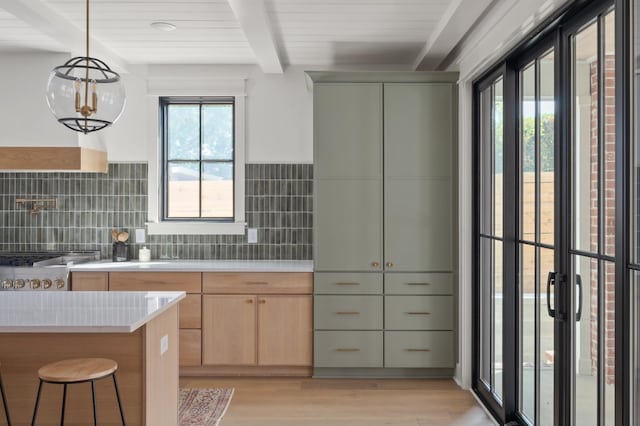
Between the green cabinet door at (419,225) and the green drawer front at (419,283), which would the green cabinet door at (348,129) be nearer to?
the green cabinet door at (419,225)

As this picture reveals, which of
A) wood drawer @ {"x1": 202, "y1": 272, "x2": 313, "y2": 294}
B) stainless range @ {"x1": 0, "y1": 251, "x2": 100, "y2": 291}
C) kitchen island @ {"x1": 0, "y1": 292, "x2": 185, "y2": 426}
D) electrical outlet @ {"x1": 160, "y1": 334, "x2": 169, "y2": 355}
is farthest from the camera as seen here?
wood drawer @ {"x1": 202, "y1": 272, "x2": 313, "y2": 294}

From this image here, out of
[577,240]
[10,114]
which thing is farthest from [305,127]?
[577,240]

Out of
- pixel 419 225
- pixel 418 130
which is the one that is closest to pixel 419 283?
pixel 419 225

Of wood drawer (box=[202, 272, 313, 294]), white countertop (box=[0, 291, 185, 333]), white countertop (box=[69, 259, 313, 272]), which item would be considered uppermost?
white countertop (box=[69, 259, 313, 272])

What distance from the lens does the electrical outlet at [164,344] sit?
2770 millimetres

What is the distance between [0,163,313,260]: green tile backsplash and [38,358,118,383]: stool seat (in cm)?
246

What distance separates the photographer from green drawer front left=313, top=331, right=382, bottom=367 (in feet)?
13.9

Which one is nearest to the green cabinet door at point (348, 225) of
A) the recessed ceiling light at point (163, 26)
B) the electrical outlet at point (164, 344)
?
the recessed ceiling light at point (163, 26)

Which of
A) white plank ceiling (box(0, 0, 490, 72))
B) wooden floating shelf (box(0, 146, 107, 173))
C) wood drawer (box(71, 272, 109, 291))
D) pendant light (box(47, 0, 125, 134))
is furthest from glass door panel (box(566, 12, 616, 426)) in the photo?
wooden floating shelf (box(0, 146, 107, 173))

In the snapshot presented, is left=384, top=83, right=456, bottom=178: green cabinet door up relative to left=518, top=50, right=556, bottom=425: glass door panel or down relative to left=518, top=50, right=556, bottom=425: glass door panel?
up

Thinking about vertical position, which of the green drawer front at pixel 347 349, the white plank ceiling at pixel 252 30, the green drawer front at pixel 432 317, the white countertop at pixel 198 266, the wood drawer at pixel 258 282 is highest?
the white plank ceiling at pixel 252 30

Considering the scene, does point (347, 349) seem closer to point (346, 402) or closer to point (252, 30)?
point (346, 402)

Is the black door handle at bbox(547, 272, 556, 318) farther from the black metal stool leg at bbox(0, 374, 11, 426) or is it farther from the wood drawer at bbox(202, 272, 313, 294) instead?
the black metal stool leg at bbox(0, 374, 11, 426)

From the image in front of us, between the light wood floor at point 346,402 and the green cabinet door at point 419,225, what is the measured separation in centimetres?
89
